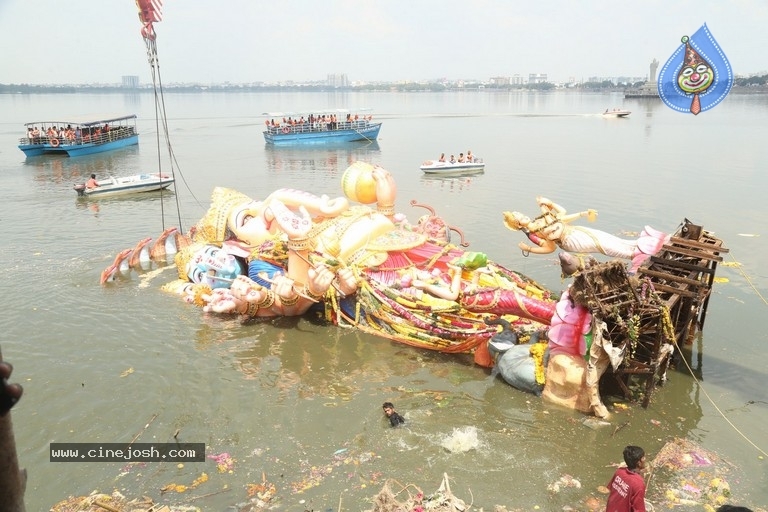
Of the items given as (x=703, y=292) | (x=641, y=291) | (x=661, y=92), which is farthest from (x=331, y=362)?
(x=661, y=92)

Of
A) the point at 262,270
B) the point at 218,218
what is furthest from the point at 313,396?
the point at 218,218

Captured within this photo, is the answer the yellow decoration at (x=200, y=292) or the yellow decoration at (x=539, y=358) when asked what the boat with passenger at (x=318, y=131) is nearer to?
the yellow decoration at (x=200, y=292)

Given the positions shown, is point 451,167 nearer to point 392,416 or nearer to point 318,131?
point 318,131

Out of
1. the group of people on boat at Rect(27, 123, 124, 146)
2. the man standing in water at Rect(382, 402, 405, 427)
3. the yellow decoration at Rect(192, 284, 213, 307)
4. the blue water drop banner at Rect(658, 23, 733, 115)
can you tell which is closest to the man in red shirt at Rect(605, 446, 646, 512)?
the man standing in water at Rect(382, 402, 405, 427)

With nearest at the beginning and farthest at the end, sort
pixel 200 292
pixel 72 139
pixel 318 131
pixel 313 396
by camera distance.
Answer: pixel 313 396, pixel 200 292, pixel 72 139, pixel 318 131

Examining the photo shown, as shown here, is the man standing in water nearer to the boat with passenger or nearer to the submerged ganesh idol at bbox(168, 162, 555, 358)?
the submerged ganesh idol at bbox(168, 162, 555, 358)

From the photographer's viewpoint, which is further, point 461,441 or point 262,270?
point 262,270

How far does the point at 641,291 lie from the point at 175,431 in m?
6.81

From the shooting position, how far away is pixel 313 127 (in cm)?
4312

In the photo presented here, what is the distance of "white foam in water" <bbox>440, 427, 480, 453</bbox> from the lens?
7.38 metres

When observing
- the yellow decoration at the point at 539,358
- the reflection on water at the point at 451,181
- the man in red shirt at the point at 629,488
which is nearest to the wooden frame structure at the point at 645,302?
the yellow decoration at the point at 539,358

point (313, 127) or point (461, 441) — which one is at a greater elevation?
point (313, 127)

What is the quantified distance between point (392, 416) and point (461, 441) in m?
1.04

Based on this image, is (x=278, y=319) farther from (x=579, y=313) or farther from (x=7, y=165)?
(x=7, y=165)
